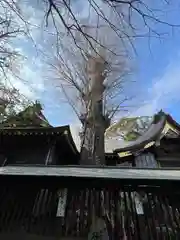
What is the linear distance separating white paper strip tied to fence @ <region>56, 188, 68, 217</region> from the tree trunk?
374 centimetres

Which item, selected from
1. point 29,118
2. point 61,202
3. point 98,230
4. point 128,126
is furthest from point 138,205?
point 128,126

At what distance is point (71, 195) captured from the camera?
6047mm

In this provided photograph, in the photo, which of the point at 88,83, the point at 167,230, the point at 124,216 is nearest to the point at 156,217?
the point at 167,230

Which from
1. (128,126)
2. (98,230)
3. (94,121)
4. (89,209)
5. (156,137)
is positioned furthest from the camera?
(128,126)

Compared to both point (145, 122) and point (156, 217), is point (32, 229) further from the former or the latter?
point (145, 122)

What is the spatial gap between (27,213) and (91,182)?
1.64m

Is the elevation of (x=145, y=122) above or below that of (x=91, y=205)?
above

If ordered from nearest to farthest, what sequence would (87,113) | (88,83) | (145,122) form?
(87,113) → (88,83) → (145,122)

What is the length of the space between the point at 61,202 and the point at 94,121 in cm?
570

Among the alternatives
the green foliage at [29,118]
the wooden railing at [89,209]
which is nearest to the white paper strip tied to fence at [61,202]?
the wooden railing at [89,209]

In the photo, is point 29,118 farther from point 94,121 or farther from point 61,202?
point 61,202

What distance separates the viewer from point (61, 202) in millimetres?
5797

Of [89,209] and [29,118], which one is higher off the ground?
[29,118]

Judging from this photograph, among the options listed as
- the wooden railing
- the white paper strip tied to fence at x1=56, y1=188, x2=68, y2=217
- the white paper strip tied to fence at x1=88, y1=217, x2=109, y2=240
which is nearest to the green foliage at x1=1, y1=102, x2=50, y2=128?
the wooden railing
